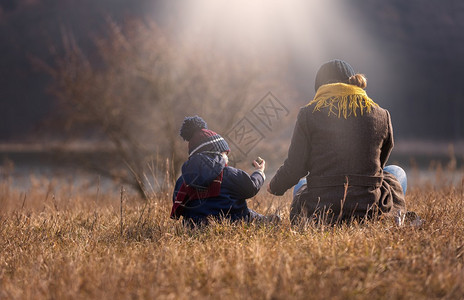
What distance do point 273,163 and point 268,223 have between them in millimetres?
7971

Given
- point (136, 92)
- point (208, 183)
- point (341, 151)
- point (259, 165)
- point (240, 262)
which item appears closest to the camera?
point (240, 262)

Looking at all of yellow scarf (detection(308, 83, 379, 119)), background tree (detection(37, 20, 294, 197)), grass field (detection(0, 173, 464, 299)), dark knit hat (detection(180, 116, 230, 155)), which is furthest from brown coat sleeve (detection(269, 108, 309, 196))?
background tree (detection(37, 20, 294, 197))

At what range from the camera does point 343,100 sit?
3352 millimetres

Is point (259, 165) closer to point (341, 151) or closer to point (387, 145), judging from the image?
point (341, 151)

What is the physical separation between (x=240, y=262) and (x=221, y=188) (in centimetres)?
107

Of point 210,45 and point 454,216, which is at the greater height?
point 210,45

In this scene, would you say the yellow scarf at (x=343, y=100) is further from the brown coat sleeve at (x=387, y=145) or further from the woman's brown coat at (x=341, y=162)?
the brown coat sleeve at (x=387, y=145)

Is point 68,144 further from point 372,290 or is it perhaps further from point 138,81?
point 372,290

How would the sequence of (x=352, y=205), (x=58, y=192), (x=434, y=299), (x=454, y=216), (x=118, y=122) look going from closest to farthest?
1. (x=434, y=299)
2. (x=352, y=205)
3. (x=454, y=216)
4. (x=58, y=192)
5. (x=118, y=122)

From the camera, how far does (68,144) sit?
10570mm

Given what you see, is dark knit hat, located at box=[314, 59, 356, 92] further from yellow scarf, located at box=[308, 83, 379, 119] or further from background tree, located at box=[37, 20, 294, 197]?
background tree, located at box=[37, 20, 294, 197]

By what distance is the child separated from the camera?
348cm

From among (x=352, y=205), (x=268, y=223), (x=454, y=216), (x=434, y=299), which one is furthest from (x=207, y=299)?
(x=454, y=216)

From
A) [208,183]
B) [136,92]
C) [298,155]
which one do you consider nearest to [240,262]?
[208,183]
